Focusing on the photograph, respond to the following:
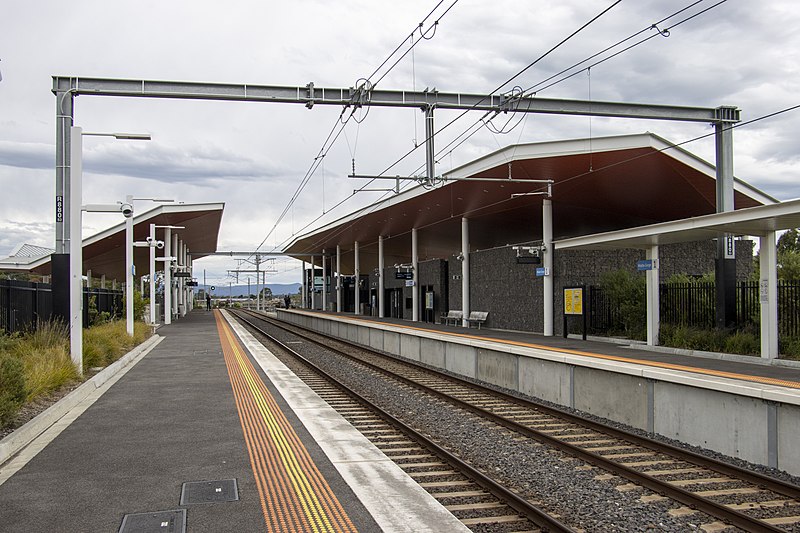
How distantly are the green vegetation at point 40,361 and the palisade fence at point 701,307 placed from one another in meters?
15.1

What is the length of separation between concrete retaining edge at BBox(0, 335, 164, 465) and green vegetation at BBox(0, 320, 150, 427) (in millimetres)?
288

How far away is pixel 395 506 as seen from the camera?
6227 mm

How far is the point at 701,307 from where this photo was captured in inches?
763

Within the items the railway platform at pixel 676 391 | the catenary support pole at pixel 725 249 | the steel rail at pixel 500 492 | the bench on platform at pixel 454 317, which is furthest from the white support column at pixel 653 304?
the bench on platform at pixel 454 317

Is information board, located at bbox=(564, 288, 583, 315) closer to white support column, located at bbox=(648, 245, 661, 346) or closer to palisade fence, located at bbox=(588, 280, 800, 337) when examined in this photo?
palisade fence, located at bbox=(588, 280, 800, 337)

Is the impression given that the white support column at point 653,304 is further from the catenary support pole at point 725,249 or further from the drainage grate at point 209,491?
the drainage grate at point 209,491

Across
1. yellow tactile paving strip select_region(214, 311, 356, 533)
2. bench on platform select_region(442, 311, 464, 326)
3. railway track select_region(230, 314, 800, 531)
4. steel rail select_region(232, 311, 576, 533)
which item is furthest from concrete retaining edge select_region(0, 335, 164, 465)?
bench on platform select_region(442, 311, 464, 326)

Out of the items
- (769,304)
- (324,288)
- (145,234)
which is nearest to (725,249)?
(769,304)

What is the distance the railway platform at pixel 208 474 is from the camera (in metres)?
5.78

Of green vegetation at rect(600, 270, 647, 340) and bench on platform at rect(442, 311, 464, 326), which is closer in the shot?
green vegetation at rect(600, 270, 647, 340)

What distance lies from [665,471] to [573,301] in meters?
15.3

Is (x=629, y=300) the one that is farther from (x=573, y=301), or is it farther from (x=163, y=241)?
(x=163, y=241)

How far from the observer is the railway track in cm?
639

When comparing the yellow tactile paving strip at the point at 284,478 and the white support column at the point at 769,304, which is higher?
the white support column at the point at 769,304
